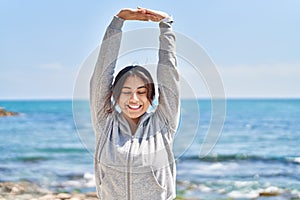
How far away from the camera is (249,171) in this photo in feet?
22.6

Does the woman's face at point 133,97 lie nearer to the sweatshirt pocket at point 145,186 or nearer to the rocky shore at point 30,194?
the sweatshirt pocket at point 145,186

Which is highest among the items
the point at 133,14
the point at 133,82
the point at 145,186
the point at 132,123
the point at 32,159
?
the point at 133,14

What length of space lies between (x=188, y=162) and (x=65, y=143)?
297cm

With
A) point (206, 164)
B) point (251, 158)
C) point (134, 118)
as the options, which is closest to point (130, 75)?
point (134, 118)

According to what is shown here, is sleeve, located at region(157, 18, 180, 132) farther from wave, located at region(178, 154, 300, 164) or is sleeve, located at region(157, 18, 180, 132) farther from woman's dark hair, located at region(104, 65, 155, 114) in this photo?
wave, located at region(178, 154, 300, 164)

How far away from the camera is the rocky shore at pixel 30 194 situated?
471 centimetres

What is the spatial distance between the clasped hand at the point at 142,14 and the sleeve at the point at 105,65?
0.02 metres

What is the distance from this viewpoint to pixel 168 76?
1625 mm

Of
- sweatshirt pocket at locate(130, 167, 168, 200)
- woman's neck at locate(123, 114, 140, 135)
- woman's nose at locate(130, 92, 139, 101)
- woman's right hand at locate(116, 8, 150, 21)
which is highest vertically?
woman's right hand at locate(116, 8, 150, 21)

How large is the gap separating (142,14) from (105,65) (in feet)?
0.63

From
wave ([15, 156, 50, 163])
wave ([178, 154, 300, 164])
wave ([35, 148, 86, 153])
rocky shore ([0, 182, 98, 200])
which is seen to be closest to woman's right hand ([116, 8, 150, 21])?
rocky shore ([0, 182, 98, 200])

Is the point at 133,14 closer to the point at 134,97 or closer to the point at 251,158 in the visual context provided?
the point at 134,97

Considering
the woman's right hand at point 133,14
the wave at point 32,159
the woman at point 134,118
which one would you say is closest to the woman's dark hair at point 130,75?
the woman at point 134,118

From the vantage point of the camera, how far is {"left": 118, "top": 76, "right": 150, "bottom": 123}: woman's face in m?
1.64
